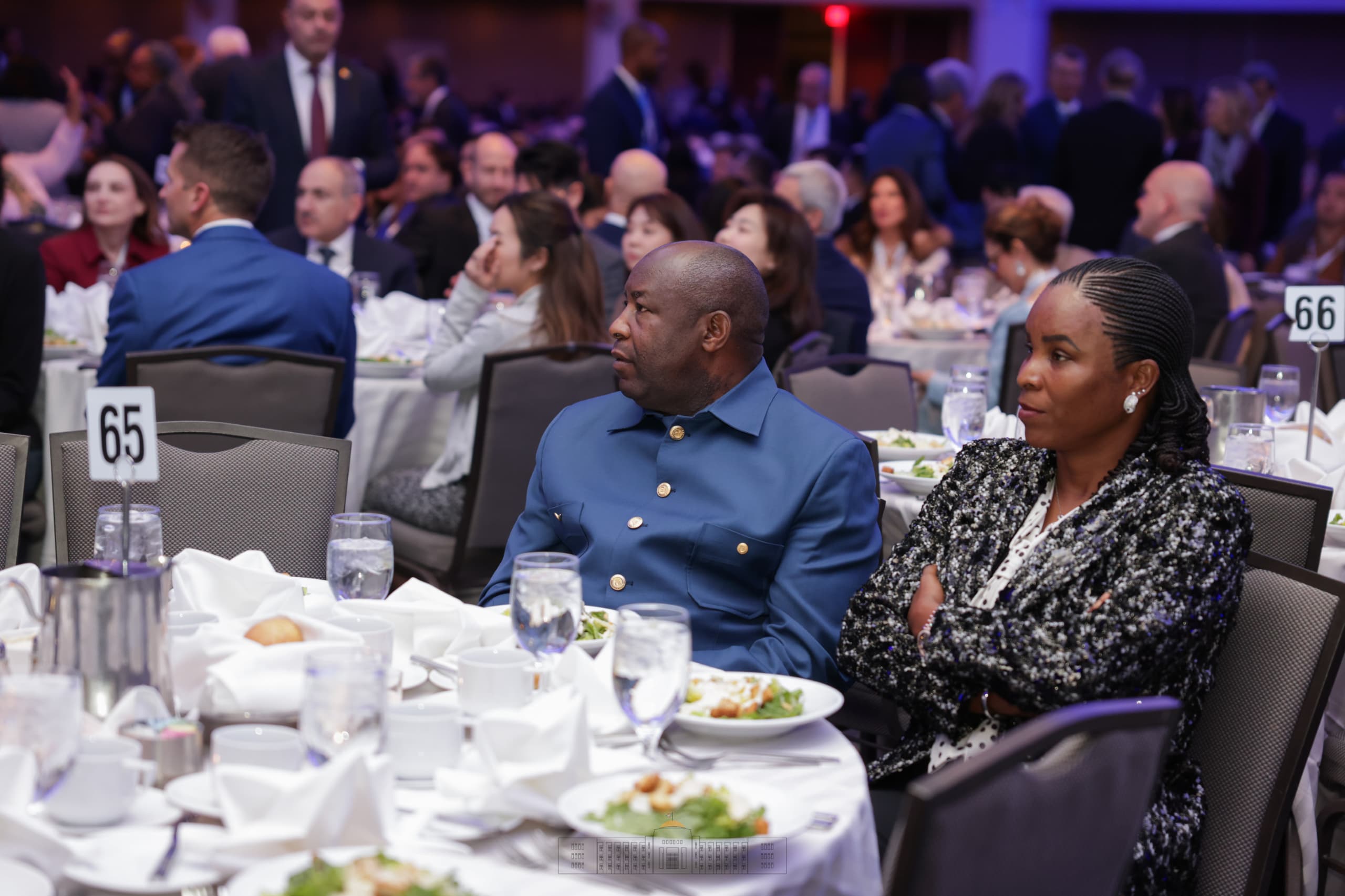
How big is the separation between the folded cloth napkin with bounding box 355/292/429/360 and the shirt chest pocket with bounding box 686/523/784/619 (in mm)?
2578

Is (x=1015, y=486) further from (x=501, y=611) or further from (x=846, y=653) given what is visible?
(x=501, y=611)

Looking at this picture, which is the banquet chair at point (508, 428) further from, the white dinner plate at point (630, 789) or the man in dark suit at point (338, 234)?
the white dinner plate at point (630, 789)

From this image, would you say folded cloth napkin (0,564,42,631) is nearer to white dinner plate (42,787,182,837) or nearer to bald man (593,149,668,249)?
white dinner plate (42,787,182,837)

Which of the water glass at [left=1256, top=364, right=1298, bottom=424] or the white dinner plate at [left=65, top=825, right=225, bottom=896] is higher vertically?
the water glass at [left=1256, top=364, right=1298, bottom=424]

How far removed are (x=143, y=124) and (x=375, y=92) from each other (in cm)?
216

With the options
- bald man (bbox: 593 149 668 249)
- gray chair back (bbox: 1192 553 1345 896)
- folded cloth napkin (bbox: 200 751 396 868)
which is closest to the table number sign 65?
folded cloth napkin (bbox: 200 751 396 868)

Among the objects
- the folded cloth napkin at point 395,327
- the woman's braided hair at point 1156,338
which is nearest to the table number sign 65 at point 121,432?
the woman's braided hair at point 1156,338

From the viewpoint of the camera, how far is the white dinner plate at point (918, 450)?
11.3ft

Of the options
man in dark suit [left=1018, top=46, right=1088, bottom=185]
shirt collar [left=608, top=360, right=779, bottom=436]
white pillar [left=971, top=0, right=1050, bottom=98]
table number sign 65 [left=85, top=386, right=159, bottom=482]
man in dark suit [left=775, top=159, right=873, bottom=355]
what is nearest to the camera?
table number sign 65 [left=85, top=386, right=159, bottom=482]

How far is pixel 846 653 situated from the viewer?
2072 mm

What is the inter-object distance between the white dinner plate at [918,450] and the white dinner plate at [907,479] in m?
0.09

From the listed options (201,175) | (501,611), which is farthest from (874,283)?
(501,611)

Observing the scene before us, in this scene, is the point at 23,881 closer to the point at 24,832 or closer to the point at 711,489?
the point at 24,832

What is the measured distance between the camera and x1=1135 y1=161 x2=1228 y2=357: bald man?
5531 millimetres
